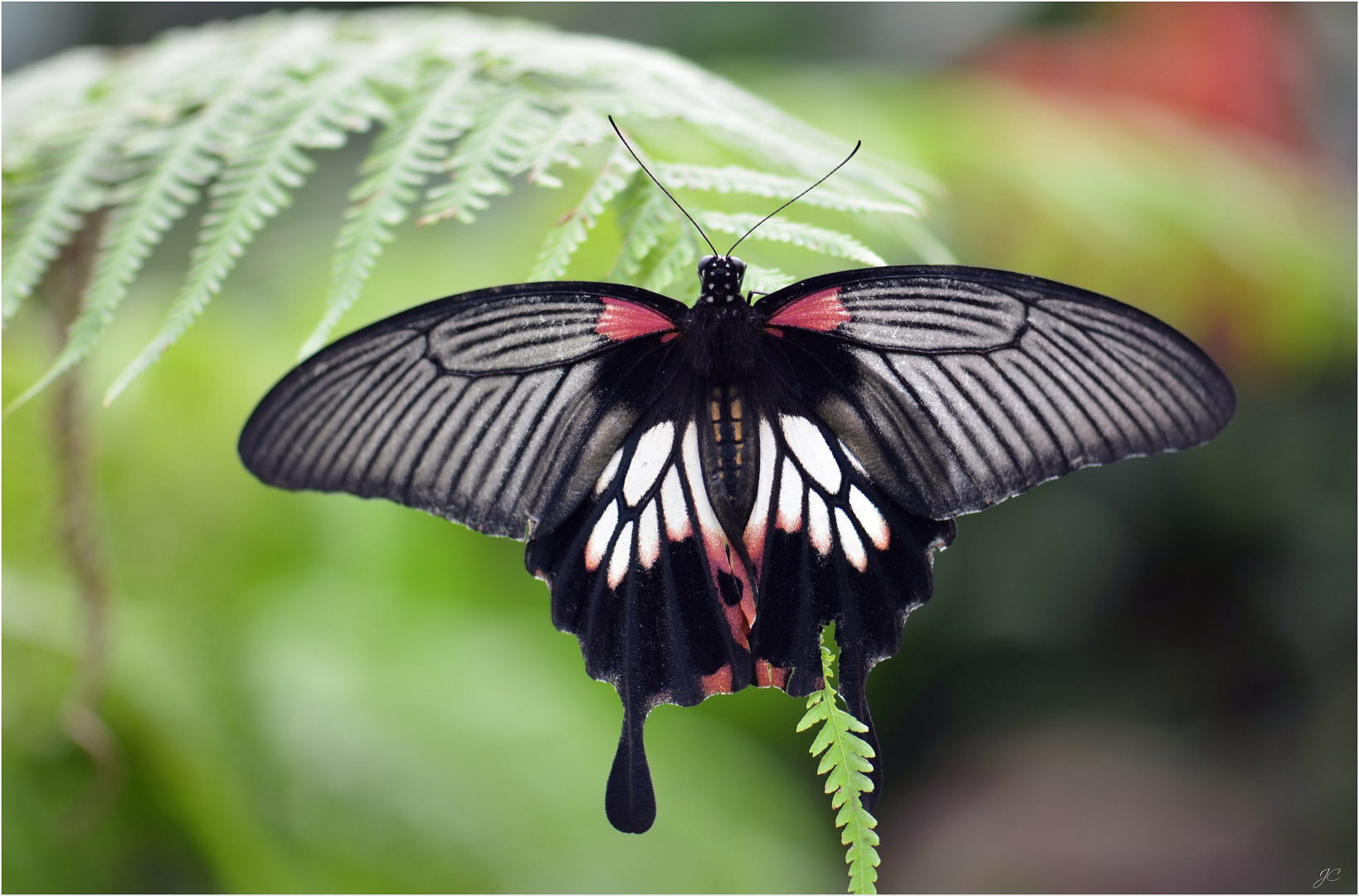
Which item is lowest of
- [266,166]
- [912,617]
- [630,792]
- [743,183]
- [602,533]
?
[912,617]

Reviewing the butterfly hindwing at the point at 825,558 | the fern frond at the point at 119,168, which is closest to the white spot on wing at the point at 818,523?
the butterfly hindwing at the point at 825,558

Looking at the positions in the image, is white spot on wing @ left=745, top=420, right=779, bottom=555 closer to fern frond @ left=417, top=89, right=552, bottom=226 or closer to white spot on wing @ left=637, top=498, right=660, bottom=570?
white spot on wing @ left=637, top=498, right=660, bottom=570

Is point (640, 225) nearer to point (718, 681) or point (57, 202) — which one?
point (718, 681)

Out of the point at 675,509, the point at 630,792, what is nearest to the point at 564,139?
the point at 675,509

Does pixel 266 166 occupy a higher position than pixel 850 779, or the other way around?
pixel 266 166

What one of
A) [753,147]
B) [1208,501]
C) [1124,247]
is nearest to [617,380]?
[753,147]

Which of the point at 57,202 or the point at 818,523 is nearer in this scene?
the point at 818,523

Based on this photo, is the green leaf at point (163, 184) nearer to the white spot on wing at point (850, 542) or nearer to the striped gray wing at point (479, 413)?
the striped gray wing at point (479, 413)
